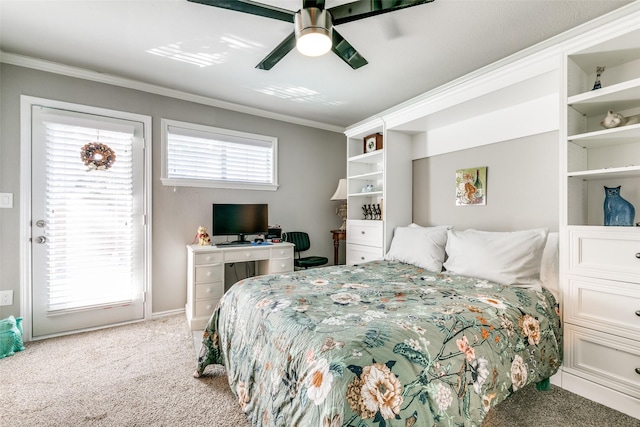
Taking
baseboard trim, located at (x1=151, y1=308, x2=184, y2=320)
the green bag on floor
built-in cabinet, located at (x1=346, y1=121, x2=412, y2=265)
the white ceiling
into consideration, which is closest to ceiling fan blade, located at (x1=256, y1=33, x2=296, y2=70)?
the white ceiling

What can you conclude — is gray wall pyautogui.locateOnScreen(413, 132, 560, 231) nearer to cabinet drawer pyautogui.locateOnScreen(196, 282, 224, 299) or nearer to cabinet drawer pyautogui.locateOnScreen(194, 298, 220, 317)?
cabinet drawer pyautogui.locateOnScreen(196, 282, 224, 299)

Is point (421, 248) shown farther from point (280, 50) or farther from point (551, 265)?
point (280, 50)

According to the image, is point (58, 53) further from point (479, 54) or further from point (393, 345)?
point (479, 54)

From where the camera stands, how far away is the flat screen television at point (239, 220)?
11.1 ft

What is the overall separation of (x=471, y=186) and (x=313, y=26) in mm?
2240

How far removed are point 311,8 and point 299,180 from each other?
2733 mm

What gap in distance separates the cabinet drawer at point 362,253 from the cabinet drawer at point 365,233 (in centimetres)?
5

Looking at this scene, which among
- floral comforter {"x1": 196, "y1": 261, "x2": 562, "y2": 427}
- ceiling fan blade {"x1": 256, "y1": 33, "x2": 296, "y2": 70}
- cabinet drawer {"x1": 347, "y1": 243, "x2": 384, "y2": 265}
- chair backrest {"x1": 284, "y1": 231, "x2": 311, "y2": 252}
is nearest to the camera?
floral comforter {"x1": 196, "y1": 261, "x2": 562, "y2": 427}

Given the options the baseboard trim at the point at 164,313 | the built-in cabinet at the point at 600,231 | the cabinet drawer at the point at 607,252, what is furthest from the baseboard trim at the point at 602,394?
the baseboard trim at the point at 164,313

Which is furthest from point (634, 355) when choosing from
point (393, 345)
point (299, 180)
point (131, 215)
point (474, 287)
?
point (131, 215)

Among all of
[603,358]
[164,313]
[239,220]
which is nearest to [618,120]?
[603,358]

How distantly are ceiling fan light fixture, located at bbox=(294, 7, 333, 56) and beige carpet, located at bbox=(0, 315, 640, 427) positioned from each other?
7.21 ft

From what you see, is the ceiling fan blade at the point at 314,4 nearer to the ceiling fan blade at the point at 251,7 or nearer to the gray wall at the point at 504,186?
the ceiling fan blade at the point at 251,7

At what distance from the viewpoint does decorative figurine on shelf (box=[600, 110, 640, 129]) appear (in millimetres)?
1871
